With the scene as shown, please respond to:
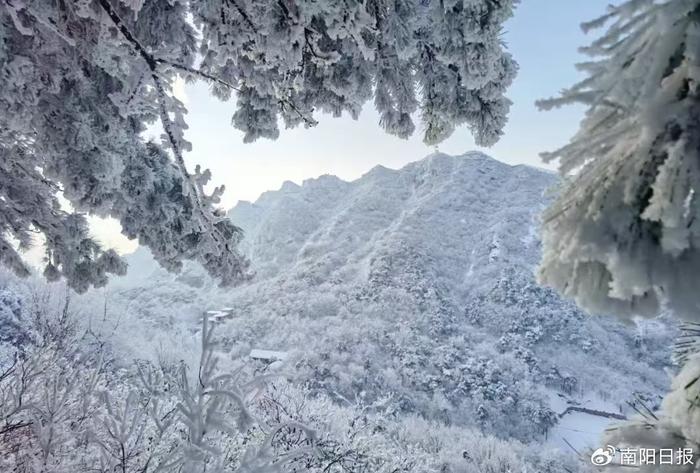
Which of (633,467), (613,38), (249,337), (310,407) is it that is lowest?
(249,337)

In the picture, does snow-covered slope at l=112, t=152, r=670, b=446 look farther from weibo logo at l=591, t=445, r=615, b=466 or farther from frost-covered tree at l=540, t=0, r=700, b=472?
frost-covered tree at l=540, t=0, r=700, b=472

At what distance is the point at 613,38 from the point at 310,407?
14.6 m

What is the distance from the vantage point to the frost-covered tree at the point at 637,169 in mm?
551

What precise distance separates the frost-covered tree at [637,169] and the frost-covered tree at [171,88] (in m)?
2.26

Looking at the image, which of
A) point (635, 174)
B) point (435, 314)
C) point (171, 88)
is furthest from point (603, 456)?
point (435, 314)

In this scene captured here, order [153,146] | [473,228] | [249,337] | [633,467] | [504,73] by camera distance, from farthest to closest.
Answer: [473,228]
[249,337]
[153,146]
[504,73]
[633,467]

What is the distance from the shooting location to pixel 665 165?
55 centimetres

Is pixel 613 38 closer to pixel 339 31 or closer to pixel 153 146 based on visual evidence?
pixel 339 31

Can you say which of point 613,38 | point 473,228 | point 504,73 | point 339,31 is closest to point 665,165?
point 613,38

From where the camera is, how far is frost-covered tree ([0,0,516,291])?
114 inches

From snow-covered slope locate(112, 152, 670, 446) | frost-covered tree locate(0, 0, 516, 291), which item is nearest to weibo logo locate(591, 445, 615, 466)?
frost-covered tree locate(0, 0, 516, 291)

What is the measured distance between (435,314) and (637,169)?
147 ft

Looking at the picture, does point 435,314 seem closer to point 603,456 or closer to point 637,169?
point 603,456

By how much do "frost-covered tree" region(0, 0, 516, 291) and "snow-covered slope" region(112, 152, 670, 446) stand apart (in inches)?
534
